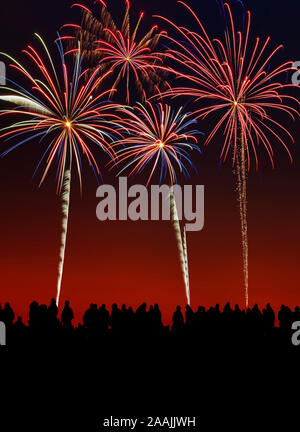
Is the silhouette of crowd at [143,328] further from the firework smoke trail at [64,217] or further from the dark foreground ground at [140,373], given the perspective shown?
the firework smoke trail at [64,217]

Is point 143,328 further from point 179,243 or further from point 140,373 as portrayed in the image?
point 179,243

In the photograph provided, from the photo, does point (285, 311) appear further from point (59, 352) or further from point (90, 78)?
point (90, 78)

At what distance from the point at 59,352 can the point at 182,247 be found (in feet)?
69.8

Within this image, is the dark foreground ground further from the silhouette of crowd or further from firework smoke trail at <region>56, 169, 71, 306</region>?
firework smoke trail at <region>56, 169, 71, 306</region>

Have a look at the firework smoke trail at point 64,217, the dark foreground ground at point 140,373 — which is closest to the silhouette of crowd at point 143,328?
the dark foreground ground at point 140,373

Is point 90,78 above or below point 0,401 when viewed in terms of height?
above

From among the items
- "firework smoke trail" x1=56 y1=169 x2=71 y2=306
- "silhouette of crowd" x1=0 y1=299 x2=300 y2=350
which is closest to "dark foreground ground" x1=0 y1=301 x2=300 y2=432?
"silhouette of crowd" x1=0 y1=299 x2=300 y2=350

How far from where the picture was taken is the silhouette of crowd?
64.9ft

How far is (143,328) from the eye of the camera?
21047mm

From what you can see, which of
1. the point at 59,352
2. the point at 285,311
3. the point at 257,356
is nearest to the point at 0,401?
the point at 59,352

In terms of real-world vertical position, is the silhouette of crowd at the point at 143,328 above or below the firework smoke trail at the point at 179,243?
below

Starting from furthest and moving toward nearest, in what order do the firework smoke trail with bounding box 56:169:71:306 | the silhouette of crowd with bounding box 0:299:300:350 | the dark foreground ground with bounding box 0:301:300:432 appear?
the firework smoke trail with bounding box 56:169:71:306
the silhouette of crowd with bounding box 0:299:300:350
the dark foreground ground with bounding box 0:301:300:432

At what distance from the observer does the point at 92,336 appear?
20141 millimetres

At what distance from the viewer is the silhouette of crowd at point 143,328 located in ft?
64.9
